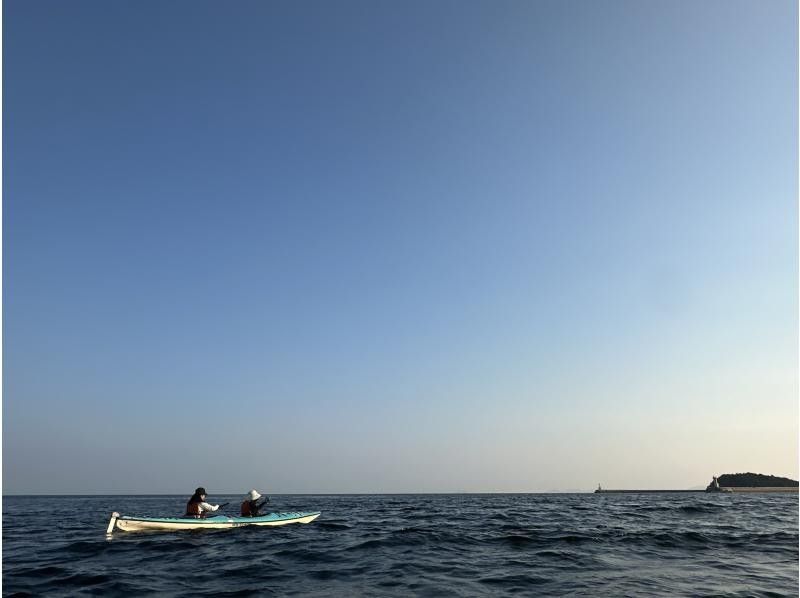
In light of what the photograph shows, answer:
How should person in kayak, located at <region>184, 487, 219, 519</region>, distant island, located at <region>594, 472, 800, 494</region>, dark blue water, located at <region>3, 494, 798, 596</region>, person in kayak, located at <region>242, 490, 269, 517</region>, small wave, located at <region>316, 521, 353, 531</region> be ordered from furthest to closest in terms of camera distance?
1. distant island, located at <region>594, 472, 800, 494</region>
2. small wave, located at <region>316, 521, 353, 531</region>
3. person in kayak, located at <region>242, 490, 269, 517</region>
4. person in kayak, located at <region>184, 487, 219, 519</region>
5. dark blue water, located at <region>3, 494, 798, 596</region>

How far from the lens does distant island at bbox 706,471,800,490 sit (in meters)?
154

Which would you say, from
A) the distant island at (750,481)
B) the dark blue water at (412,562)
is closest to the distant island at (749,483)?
the distant island at (750,481)

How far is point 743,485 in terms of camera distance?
6122 inches

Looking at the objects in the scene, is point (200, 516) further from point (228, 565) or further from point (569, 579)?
point (569, 579)

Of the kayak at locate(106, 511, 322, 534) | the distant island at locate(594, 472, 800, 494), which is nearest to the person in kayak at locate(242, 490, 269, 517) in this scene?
the kayak at locate(106, 511, 322, 534)

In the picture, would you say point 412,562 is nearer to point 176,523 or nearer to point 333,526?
point 176,523

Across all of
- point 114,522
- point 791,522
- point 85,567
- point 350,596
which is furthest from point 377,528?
point 791,522

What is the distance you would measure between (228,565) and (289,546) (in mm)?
5634

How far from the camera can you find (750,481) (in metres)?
156

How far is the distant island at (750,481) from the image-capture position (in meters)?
154

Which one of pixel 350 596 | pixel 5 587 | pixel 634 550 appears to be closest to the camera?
pixel 350 596

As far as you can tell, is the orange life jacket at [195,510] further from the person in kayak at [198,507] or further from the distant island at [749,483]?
the distant island at [749,483]

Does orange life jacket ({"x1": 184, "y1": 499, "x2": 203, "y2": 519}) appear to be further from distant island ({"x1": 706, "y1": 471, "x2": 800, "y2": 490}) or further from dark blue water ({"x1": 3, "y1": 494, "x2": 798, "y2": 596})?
distant island ({"x1": 706, "y1": 471, "x2": 800, "y2": 490})

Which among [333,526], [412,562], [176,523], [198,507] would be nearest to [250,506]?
[198,507]
